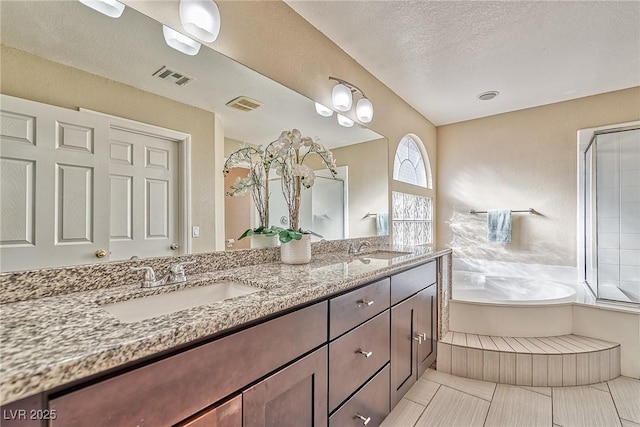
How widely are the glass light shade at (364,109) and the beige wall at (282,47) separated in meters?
0.16

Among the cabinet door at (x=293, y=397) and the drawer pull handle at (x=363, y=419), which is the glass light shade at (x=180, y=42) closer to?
the cabinet door at (x=293, y=397)

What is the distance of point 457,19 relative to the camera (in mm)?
1734

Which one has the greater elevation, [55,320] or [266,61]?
[266,61]

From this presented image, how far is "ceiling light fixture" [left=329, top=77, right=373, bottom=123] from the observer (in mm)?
1920

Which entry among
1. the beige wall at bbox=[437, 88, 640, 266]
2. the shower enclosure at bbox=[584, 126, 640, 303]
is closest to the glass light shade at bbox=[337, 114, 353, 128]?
the beige wall at bbox=[437, 88, 640, 266]

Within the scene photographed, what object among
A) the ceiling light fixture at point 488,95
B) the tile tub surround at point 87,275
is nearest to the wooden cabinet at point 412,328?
the tile tub surround at point 87,275

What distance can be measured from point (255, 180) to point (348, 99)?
3.04 feet

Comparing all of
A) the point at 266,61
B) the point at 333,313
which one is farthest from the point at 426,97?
the point at 333,313

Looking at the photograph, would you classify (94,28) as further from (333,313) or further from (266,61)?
(333,313)

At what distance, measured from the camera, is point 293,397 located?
91 cm

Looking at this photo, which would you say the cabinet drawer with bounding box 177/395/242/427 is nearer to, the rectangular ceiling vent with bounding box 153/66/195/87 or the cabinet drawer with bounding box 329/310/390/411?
the cabinet drawer with bounding box 329/310/390/411

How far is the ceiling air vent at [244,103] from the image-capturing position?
1.39 meters

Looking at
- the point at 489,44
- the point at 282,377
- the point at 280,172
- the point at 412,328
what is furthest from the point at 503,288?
the point at 282,377

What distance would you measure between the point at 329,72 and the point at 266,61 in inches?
21.9
